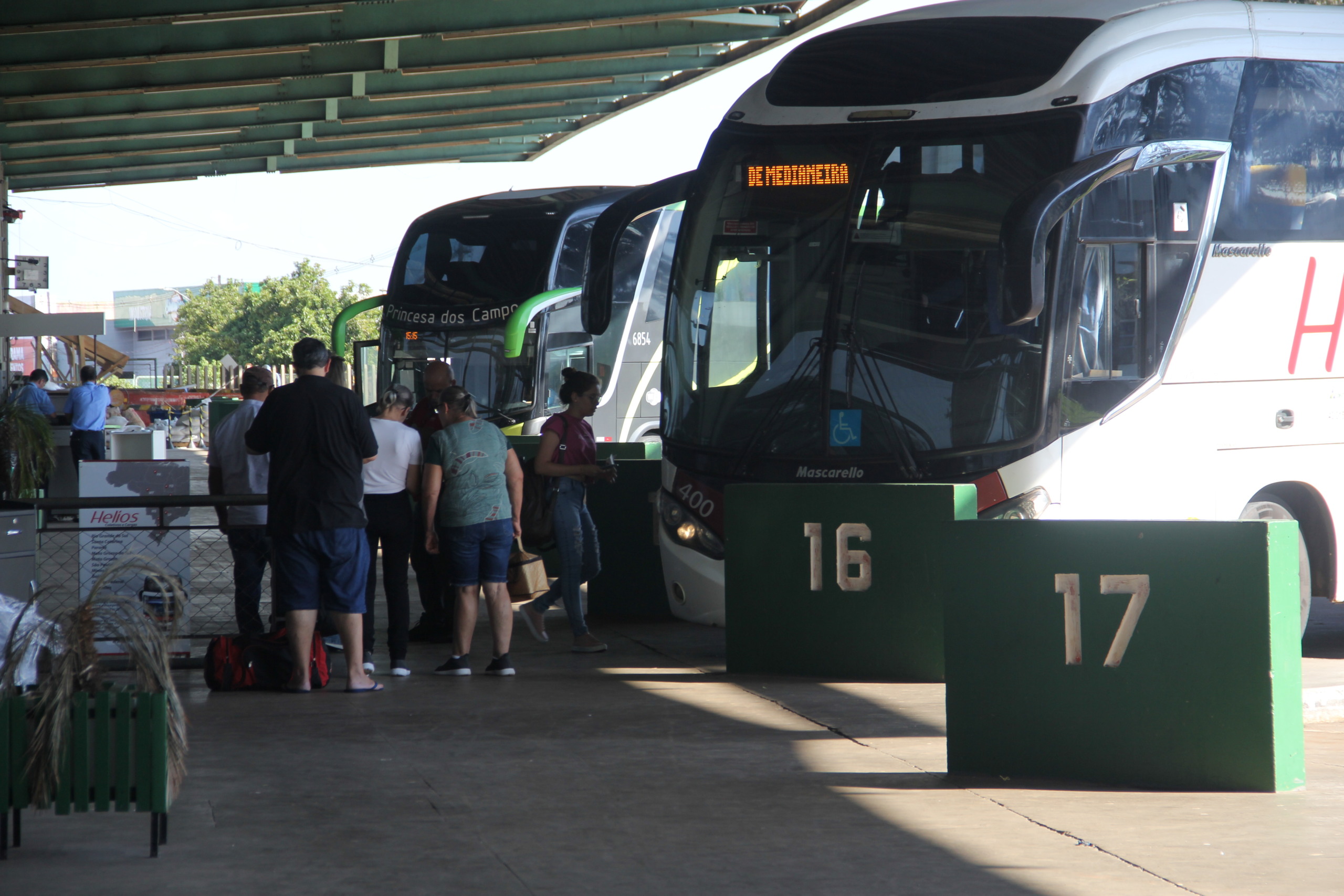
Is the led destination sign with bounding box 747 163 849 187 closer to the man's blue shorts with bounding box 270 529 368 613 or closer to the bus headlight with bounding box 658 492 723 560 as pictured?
the bus headlight with bounding box 658 492 723 560

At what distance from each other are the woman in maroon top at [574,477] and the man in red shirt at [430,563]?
0.73m

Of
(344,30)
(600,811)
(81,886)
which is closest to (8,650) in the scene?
(81,886)

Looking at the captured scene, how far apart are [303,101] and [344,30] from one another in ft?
21.5

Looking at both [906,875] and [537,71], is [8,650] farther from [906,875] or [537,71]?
[537,71]

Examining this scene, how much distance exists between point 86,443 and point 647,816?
16249 mm

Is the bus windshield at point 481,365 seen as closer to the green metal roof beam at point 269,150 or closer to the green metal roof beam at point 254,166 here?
the green metal roof beam at point 269,150

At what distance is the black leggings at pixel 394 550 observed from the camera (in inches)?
347

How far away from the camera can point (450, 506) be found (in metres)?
8.52

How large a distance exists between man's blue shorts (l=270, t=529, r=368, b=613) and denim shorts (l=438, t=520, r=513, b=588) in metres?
0.62

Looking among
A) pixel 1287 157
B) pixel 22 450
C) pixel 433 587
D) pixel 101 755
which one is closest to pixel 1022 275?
pixel 1287 157

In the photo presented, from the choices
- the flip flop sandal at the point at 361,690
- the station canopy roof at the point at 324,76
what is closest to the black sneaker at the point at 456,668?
the flip flop sandal at the point at 361,690

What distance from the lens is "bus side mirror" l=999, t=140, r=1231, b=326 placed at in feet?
26.1

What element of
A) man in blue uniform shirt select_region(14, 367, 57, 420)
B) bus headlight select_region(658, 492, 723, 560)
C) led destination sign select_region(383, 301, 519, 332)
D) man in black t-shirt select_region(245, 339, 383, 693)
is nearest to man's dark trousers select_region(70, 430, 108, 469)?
man in blue uniform shirt select_region(14, 367, 57, 420)

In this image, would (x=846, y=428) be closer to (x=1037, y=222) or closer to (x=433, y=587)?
(x=1037, y=222)
